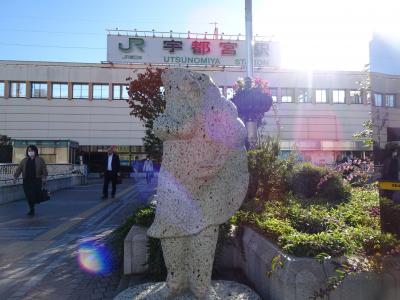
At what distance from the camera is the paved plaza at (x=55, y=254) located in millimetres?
4777

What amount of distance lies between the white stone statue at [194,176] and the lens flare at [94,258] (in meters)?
2.36

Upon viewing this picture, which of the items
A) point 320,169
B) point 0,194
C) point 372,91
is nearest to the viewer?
point 372,91

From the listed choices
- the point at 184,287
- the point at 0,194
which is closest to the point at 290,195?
the point at 184,287

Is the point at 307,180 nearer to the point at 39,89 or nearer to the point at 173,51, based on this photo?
the point at 173,51

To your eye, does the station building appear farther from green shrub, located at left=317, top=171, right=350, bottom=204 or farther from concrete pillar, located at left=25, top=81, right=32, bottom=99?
green shrub, located at left=317, top=171, right=350, bottom=204

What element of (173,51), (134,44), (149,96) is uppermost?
(134,44)

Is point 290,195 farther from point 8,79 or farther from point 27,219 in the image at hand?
point 8,79

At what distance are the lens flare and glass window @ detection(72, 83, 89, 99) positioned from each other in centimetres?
3716

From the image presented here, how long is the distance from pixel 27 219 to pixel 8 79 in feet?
115

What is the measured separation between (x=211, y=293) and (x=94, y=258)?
306 cm

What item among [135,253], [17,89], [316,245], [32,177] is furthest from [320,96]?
[316,245]

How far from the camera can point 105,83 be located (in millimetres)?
42406

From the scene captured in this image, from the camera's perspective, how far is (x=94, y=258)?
616cm

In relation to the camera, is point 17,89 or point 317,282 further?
point 17,89
